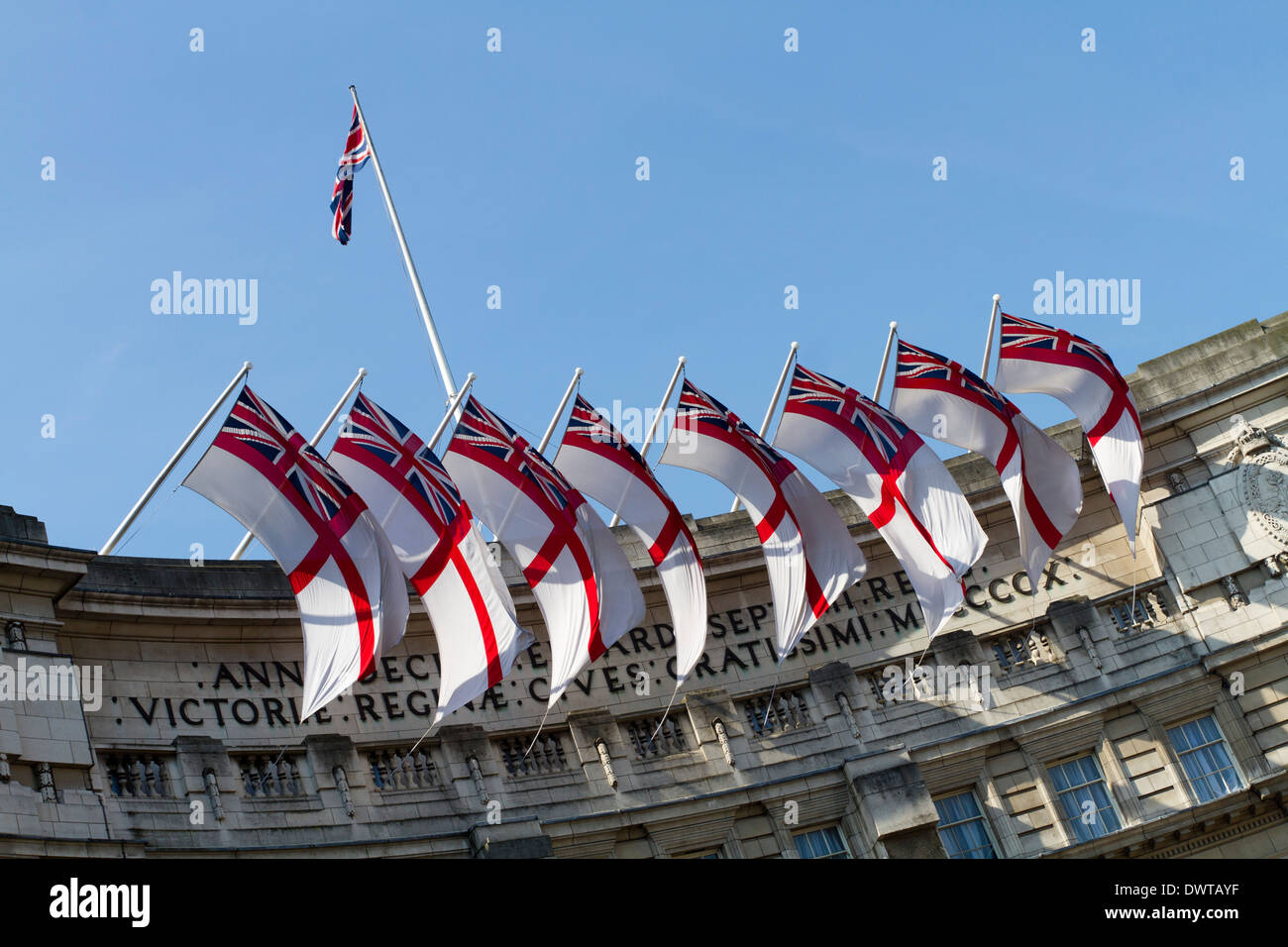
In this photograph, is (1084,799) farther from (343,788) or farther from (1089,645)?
(343,788)

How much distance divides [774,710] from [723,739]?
155 centimetres

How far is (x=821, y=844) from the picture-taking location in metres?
30.6

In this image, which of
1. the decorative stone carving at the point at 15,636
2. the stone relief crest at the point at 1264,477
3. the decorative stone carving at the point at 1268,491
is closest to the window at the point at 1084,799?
the decorative stone carving at the point at 1268,491

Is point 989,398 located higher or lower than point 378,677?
higher

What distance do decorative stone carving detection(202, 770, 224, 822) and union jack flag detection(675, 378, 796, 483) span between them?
1082 centimetres

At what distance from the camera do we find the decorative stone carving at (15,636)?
2447 centimetres

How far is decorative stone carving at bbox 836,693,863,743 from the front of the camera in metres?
31.5

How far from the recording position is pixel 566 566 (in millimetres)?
26609

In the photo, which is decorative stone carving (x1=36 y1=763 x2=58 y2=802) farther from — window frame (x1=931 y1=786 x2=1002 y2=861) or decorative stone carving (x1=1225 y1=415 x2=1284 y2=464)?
decorative stone carving (x1=1225 y1=415 x2=1284 y2=464)

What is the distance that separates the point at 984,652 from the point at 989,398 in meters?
5.50
